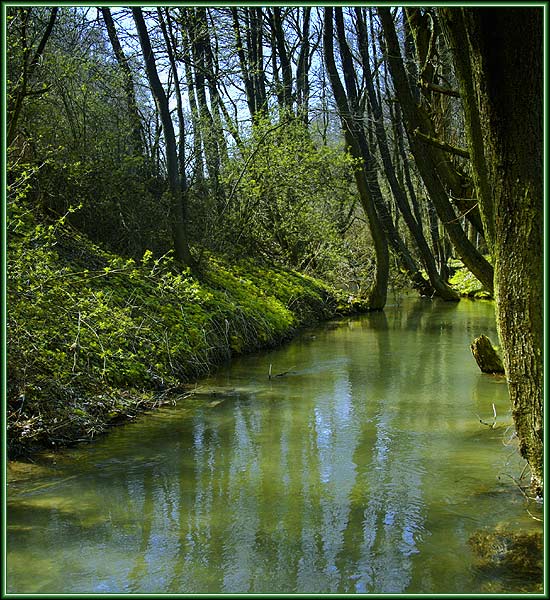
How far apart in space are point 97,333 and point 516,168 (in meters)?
5.31

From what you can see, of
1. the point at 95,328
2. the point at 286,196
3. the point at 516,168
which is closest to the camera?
the point at 516,168

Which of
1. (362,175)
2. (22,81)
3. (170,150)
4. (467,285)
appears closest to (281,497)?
(22,81)

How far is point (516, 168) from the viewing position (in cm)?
385

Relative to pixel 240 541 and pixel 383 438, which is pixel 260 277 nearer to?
pixel 383 438

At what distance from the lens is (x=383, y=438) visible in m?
6.85

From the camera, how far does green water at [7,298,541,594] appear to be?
13.4ft

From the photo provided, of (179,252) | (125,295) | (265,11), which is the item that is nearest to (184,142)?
(179,252)

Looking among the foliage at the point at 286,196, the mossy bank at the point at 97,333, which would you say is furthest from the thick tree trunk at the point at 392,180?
the mossy bank at the point at 97,333

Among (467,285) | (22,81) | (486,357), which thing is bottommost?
(486,357)

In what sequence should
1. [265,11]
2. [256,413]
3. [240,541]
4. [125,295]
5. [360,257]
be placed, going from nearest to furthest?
[240,541] → [256,413] → [125,295] → [265,11] → [360,257]

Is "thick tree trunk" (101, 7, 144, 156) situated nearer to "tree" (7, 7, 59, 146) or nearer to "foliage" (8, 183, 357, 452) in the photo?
"foliage" (8, 183, 357, 452)

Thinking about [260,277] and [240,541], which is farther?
[260,277]

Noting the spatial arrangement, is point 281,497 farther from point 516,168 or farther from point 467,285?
point 467,285

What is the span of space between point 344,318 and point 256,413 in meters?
9.65
